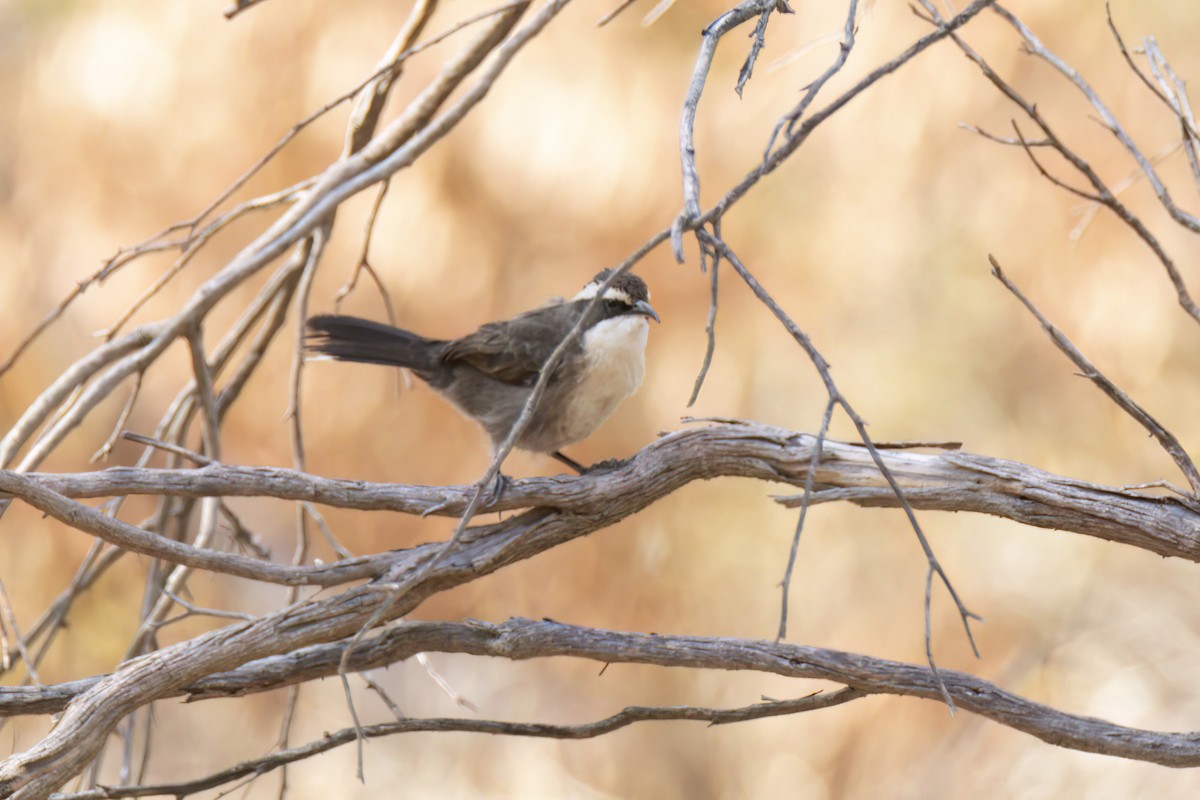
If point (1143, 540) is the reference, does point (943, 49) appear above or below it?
above

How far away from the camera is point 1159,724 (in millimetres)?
4273

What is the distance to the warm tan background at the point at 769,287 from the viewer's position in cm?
446

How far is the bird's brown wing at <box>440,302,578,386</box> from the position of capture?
3.16 m

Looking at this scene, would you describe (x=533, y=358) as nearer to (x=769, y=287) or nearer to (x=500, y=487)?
(x=500, y=487)

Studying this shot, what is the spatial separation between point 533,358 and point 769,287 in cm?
185

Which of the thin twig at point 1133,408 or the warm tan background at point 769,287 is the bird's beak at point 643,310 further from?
the warm tan background at point 769,287

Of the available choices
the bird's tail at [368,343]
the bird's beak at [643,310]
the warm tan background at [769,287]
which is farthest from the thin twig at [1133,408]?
the warm tan background at [769,287]

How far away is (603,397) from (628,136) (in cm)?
184

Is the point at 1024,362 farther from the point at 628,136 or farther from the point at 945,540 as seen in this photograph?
the point at 628,136

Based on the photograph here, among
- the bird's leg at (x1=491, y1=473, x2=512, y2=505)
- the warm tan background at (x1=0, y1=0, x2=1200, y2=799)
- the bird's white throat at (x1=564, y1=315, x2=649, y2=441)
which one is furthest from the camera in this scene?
the warm tan background at (x1=0, y1=0, x2=1200, y2=799)

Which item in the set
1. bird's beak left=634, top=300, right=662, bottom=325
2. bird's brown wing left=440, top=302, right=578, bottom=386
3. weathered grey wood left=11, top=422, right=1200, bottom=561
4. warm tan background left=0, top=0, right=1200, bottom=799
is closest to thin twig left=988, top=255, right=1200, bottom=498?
weathered grey wood left=11, top=422, right=1200, bottom=561

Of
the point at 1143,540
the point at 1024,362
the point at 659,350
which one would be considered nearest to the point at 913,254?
the point at 1024,362

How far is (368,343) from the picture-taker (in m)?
3.25

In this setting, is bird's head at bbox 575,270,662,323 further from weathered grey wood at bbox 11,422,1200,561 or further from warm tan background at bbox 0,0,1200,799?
warm tan background at bbox 0,0,1200,799
